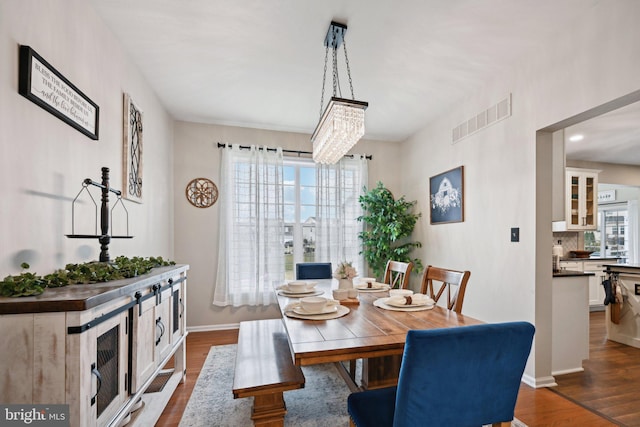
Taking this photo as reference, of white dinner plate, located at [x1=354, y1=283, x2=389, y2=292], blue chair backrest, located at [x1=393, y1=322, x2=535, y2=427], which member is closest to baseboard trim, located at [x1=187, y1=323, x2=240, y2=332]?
white dinner plate, located at [x1=354, y1=283, x2=389, y2=292]

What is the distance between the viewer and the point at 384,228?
13.1ft

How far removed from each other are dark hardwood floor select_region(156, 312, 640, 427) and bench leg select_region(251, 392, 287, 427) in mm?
778

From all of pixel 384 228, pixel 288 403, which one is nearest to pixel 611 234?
pixel 384 228

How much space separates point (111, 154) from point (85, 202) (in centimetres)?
52

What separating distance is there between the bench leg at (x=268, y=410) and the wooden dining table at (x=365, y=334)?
399 millimetres

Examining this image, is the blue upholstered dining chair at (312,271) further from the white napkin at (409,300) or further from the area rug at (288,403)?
the white napkin at (409,300)

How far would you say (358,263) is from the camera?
4305mm

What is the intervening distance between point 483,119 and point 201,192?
3.45m

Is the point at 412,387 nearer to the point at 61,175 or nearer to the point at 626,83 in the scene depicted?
the point at 61,175

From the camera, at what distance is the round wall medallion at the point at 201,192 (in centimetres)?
382

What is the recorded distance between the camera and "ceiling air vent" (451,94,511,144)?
265 cm

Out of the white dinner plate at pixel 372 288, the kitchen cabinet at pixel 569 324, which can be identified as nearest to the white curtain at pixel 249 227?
the white dinner plate at pixel 372 288

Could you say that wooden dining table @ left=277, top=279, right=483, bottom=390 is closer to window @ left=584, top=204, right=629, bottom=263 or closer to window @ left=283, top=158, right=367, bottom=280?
window @ left=283, top=158, right=367, bottom=280

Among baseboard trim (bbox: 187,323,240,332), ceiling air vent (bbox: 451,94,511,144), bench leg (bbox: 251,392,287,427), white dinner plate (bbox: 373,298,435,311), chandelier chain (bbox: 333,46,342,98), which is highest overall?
chandelier chain (bbox: 333,46,342,98)
